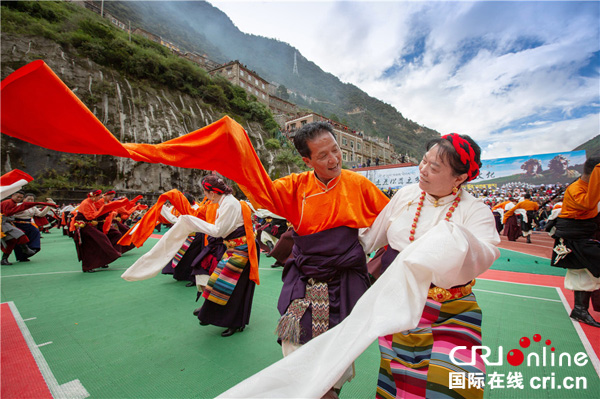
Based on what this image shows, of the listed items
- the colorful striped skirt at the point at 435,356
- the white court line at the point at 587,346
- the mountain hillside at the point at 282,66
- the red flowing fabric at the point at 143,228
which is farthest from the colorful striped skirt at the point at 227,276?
the mountain hillside at the point at 282,66

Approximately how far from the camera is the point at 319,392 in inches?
41.4

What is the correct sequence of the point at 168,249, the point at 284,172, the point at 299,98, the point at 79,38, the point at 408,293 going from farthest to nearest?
the point at 299,98
the point at 284,172
the point at 79,38
the point at 168,249
the point at 408,293

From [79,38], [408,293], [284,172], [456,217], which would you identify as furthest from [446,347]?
[79,38]

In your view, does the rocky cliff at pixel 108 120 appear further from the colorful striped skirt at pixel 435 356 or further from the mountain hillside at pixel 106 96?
the colorful striped skirt at pixel 435 356

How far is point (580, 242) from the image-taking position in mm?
3537

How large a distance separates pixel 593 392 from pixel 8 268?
1080 centimetres

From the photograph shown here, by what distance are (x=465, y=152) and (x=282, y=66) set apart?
155 metres

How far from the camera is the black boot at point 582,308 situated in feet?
11.6

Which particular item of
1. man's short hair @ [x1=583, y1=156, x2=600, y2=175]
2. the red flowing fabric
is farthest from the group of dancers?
man's short hair @ [x1=583, y1=156, x2=600, y2=175]

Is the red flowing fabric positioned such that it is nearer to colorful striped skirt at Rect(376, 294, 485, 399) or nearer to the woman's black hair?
colorful striped skirt at Rect(376, 294, 485, 399)

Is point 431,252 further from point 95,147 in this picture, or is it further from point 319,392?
point 95,147

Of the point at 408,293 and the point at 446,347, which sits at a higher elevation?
the point at 408,293

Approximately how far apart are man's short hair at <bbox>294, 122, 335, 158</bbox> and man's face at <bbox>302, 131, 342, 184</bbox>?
0.08 feet

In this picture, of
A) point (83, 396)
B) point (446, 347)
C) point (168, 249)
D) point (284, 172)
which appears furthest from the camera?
point (284, 172)
